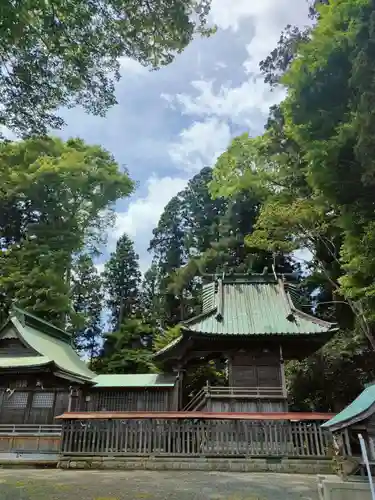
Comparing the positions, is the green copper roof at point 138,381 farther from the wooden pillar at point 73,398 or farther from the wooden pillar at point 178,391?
the wooden pillar at point 73,398

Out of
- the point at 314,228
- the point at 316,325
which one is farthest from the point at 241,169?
the point at 316,325

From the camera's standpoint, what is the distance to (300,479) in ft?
32.2

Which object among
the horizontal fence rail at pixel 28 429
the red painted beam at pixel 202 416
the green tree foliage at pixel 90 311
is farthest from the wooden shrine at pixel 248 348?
the green tree foliage at pixel 90 311

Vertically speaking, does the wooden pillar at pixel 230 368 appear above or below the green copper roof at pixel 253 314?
below

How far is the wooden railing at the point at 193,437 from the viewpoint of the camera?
38.8 feet

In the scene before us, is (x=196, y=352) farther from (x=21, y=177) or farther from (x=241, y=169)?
(x=21, y=177)

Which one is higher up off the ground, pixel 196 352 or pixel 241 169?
pixel 241 169

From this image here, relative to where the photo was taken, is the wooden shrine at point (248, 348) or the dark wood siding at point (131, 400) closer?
the wooden shrine at point (248, 348)

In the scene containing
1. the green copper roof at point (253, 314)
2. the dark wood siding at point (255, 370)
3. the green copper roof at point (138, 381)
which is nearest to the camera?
the dark wood siding at point (255, 370)

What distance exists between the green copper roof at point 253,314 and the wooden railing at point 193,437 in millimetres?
3407

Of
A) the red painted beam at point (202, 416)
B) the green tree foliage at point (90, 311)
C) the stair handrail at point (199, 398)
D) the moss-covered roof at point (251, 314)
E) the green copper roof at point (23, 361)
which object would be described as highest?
the green tree foliage at point (90, 311)

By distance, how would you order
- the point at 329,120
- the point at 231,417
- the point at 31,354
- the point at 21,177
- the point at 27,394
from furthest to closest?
the point at 21,177 < the point at 31,354 < the point at 27,394 < the point at 231,417 < the point at 329,120

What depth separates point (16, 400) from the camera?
16422 millimetres

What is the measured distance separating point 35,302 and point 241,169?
1669 centimetres
